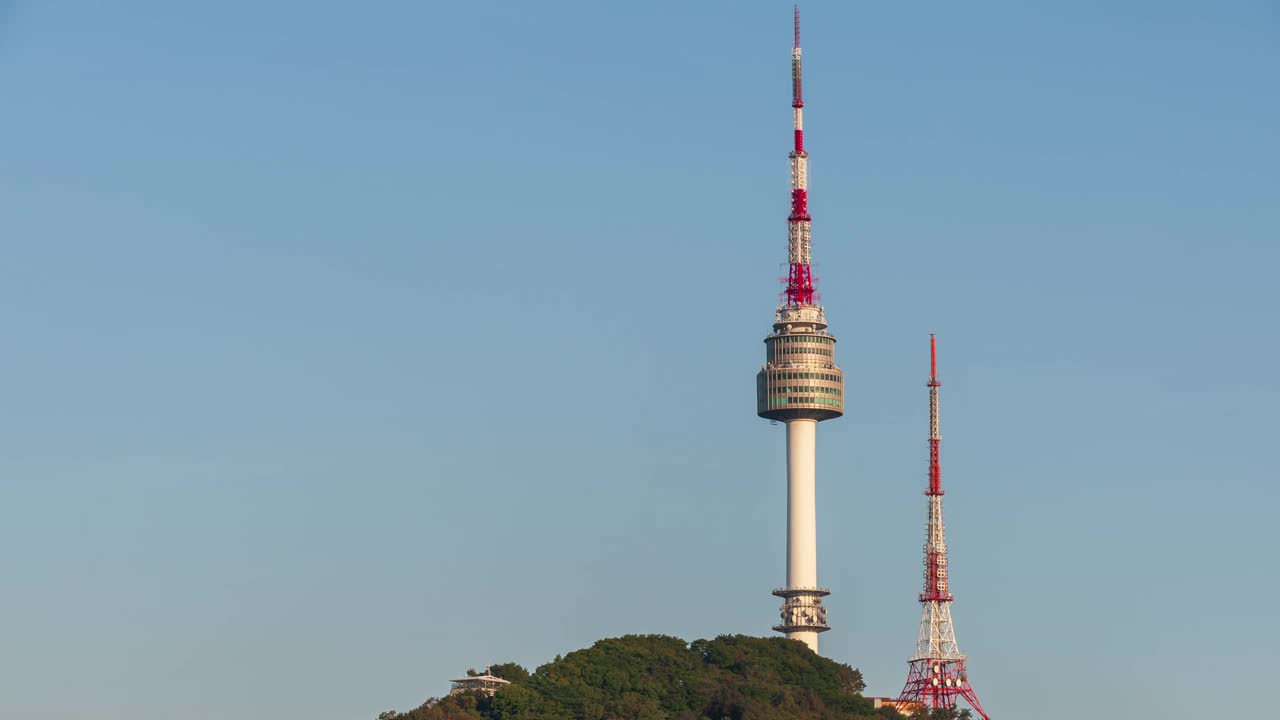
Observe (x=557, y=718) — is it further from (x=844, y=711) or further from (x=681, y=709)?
(x=844, y=711)

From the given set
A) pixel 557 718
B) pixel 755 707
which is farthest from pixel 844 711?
pixel 557 718

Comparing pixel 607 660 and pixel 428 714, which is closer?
pixel 428 714

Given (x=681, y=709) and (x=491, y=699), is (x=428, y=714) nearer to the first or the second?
(x=491, y=699)

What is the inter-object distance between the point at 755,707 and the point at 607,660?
16920mm

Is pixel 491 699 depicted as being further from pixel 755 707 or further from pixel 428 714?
pixel 755 707

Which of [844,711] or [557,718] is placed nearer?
[557,718]

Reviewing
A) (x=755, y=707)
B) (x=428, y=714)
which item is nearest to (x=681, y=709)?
(x=755, y=707)

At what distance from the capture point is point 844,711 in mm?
199125

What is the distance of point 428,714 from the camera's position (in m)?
186

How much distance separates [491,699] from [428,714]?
9.04m

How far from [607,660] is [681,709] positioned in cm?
910

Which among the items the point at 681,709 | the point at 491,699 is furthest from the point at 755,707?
the point at 491,699

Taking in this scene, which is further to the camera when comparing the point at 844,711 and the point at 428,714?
the point at 844,711

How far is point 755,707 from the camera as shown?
623ft
